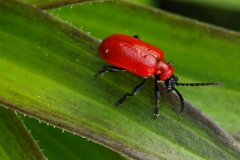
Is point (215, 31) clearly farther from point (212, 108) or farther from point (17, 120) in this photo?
point (17, 120)

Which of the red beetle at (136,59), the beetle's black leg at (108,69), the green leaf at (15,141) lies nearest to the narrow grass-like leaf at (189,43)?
the red beetle at (136,59)

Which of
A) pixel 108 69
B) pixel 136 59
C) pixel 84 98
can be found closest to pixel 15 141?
pixel 84 98

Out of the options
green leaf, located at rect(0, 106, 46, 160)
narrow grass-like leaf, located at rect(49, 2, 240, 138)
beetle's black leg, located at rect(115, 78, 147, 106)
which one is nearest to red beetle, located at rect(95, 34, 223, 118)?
beetle's black leg, located at rect(115, 78, 147, 106)

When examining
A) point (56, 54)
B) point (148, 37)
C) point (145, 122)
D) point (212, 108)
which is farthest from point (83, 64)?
point (212, 108)

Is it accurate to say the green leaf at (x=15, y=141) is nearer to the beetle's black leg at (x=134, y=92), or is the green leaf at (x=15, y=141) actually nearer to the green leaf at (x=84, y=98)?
the green leaf at (x=84, y=98)

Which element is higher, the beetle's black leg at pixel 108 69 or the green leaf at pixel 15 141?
the beetle's black leg at pixel 108 69

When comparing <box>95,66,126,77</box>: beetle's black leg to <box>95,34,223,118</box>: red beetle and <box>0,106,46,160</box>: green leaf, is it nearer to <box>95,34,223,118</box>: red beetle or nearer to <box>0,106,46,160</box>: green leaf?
<box>95,34,223,118</box>: red beetle

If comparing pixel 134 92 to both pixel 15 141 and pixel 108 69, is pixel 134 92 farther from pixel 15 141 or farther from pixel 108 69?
pixel 15 141
